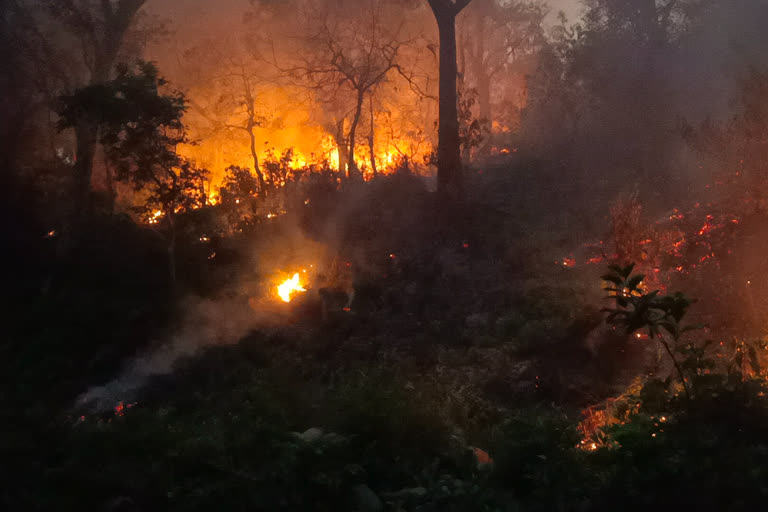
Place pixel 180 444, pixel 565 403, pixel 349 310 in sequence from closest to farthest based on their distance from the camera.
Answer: pixel 180 444
pixel 565 403
pixel 349 310

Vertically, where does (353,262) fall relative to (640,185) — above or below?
below

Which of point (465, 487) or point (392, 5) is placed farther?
point (392, 5)

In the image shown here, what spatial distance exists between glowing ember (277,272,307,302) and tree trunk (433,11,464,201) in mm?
5655

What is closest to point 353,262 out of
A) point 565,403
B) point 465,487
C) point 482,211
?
point 482,211

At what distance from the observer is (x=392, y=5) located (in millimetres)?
23250

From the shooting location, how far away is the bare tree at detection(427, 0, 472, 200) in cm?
1655

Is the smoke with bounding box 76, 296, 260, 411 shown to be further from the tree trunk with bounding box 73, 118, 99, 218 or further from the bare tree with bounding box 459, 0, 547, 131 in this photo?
the bare tree with bounding box 459, 0, 547, 131

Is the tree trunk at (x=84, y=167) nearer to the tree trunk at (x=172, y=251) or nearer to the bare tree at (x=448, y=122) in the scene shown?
the tree trunk at (x=172, y=251)

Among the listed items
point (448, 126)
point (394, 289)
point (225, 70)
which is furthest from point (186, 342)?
point (225, 70)

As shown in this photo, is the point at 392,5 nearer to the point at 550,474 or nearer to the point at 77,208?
the point at 77,208

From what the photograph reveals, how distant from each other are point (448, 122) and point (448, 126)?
12cm

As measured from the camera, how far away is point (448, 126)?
16.6 meters

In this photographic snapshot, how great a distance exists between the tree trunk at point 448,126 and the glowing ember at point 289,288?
5655 mm

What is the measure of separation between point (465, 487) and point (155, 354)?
8.34 m
